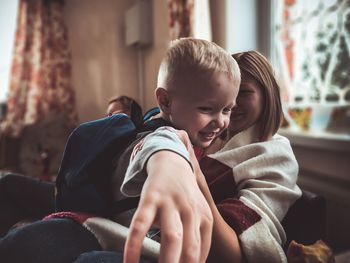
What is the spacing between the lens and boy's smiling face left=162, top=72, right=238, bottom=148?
0.48m

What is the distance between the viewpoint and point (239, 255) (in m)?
0.64

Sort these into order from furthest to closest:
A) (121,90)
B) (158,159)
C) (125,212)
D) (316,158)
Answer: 1. (121,90)
2. (316,158)
3. (125,212)
4. (158,159)

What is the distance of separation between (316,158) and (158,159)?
1.33m

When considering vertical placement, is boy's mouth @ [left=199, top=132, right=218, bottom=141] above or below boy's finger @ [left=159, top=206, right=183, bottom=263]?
above

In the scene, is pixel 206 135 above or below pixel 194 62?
below

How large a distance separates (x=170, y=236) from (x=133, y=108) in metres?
0.43

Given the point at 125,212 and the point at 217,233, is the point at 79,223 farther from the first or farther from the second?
the point at 217,233

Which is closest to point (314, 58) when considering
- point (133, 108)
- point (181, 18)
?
point (181, 18)

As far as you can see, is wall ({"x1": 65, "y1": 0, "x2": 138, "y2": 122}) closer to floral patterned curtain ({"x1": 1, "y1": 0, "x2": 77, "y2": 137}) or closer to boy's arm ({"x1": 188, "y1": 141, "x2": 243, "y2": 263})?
floral patterned curtain ({"x1": 1, "y1": 0, "x2": 77, "y2": 137})

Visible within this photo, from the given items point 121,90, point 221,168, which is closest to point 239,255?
point 221,168

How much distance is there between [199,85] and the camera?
0.47 metres

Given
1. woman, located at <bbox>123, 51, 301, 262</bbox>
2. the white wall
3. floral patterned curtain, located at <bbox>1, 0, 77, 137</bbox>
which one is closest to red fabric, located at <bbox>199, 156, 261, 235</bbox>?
woman, located at <bbox>123, 51, 301, 262</bbox>

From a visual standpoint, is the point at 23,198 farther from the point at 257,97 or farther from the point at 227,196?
the point at 257,97

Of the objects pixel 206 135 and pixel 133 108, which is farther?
pixel 133 108
